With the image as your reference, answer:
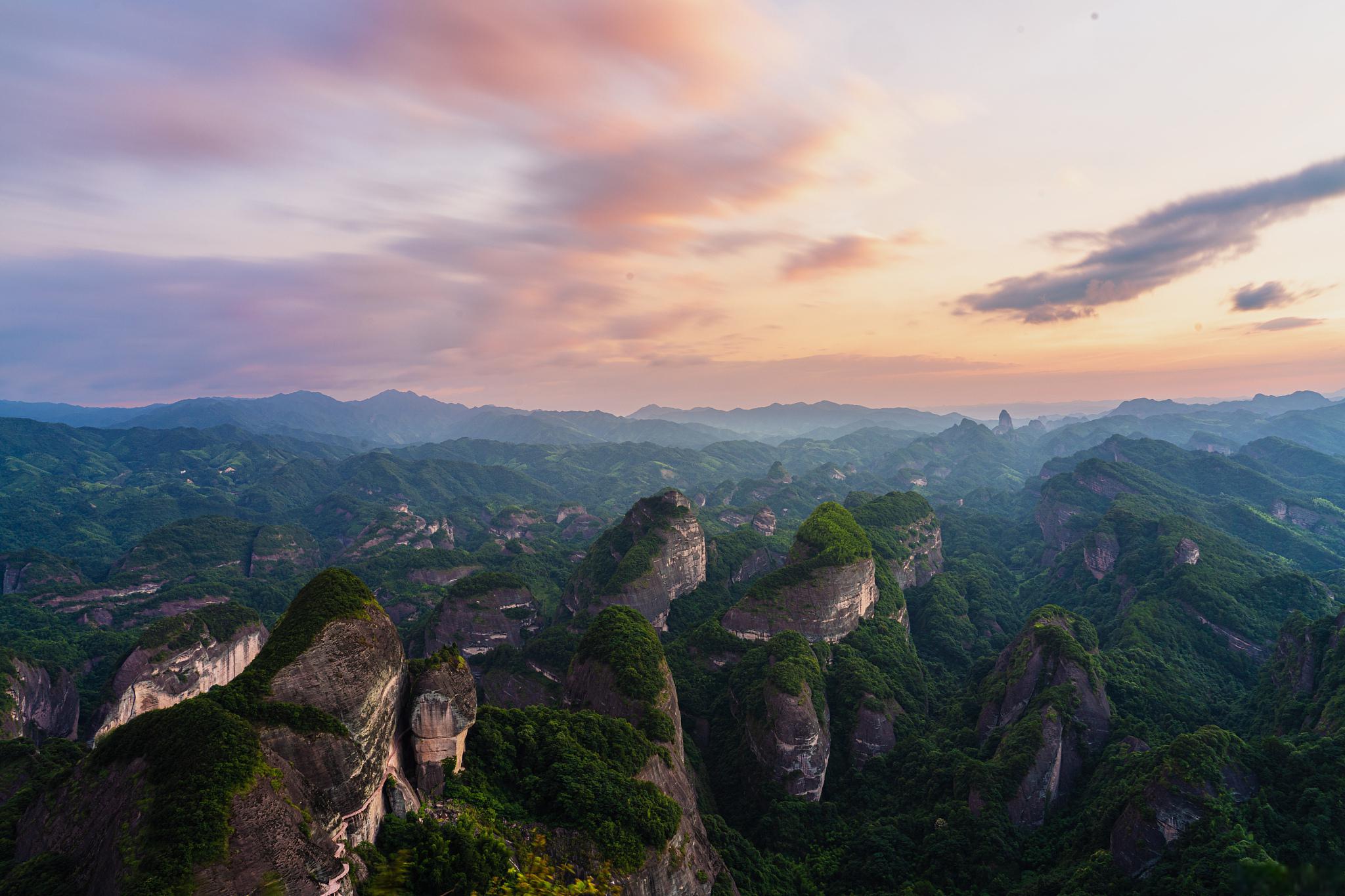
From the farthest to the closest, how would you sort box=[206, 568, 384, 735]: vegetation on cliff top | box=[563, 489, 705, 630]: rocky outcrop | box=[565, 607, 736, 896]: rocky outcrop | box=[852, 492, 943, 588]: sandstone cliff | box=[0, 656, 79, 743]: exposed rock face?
box=[852, 492, 943, 588]: sandstone cliff
box=[563, 489, 705, 630]: rocky outcrop
box=[0, 656, 79, 743]: exposed rock face
box=[565, 607, 736, 896]: rocky outcrop
box=[206, 568, 384, 735]: vegetation on cliff top

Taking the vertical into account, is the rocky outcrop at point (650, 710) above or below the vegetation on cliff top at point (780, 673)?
above

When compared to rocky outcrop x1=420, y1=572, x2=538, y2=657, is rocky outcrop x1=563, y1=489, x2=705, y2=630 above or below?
above

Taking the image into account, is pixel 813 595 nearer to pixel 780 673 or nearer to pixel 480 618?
pixel 780 673

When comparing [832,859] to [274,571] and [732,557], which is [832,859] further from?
[274,571]

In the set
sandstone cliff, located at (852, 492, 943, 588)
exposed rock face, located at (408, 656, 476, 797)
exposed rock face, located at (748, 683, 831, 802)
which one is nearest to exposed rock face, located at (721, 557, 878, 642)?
exposed rock face, located at (748, 683, 831, 802)

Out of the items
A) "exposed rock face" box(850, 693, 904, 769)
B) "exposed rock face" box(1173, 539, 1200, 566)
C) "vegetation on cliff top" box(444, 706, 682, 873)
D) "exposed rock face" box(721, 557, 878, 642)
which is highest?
"vegetation on cliff top" box(444, 706, 682, 873)

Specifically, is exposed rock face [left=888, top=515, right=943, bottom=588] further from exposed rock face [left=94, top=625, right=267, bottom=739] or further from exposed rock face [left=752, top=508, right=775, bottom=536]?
exposed rock face [left=94, top=625, right=267, bottom=739]

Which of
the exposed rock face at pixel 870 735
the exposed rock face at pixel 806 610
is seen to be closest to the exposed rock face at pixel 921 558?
the exposed rock face at pixel 806 610

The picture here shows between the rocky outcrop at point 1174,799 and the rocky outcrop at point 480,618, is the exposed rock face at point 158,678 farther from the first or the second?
the rocky outcrop at point 1174,799
